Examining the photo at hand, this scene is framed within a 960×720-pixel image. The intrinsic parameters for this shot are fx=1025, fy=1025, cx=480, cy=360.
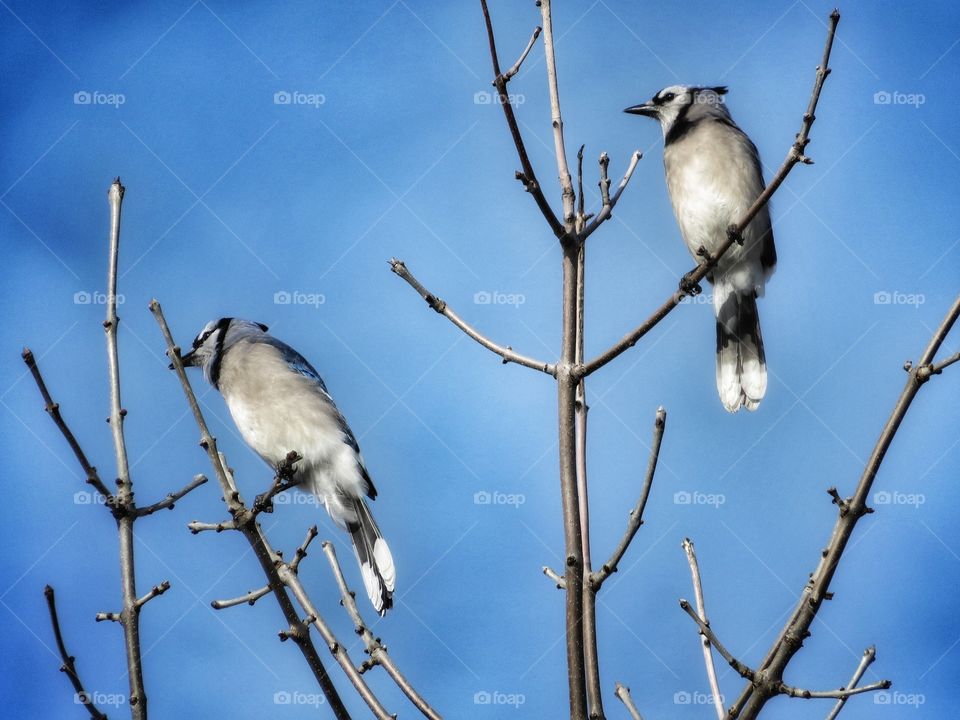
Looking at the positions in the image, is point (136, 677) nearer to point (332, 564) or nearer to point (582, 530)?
point (332, 564)

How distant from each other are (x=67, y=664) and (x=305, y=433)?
266 cm

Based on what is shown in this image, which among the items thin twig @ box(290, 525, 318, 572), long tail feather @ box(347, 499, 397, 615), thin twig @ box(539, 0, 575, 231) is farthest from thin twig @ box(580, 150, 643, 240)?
long tail feather @ box(347, 499, 397, 615)

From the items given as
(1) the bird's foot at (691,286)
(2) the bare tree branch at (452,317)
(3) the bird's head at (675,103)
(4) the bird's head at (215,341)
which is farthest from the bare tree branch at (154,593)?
(3) the bird's head at (675,103)

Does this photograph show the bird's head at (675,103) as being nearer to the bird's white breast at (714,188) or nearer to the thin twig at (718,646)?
the bird's white breast at (714,188)

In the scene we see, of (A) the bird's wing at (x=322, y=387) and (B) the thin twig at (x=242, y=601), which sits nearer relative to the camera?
(B) the thin twig at (x=242, y=601)

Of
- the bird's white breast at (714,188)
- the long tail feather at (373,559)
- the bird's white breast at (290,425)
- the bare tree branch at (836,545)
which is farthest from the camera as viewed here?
the bird's white breast at (714,188)

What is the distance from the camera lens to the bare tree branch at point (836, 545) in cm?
246

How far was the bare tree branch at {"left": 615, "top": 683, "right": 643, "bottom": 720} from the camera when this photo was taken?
2.85 meters

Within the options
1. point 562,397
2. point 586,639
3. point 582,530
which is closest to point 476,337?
point 562,397

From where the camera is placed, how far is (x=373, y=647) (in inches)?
119

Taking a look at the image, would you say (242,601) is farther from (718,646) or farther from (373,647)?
(718,646)

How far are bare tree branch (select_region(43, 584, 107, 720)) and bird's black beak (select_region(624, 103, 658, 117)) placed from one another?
4.74 m

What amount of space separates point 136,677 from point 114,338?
0.92m

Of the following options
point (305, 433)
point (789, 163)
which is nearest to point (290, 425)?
point (305, 433)
